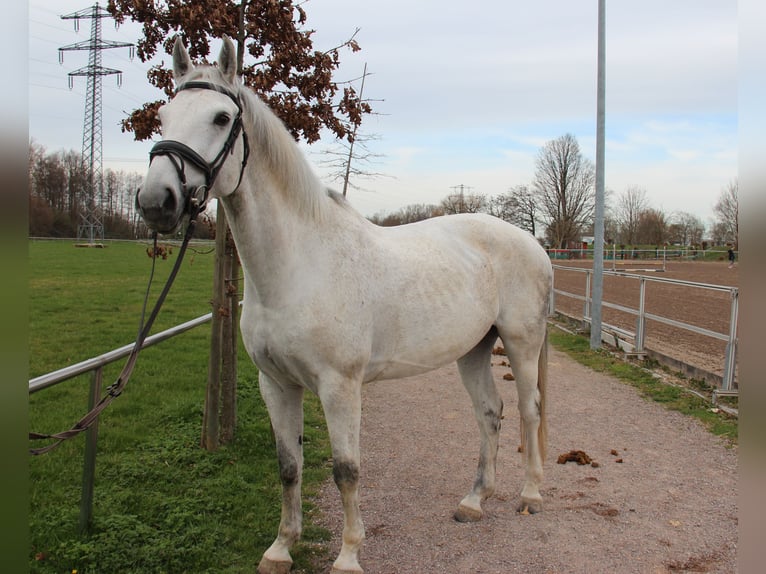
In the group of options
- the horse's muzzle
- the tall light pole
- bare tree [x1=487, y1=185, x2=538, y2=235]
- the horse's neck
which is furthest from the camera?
bare tree [x1=487, y1=185, x2=538, y2=235]

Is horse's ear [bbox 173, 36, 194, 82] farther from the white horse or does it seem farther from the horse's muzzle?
the horse's muzzle

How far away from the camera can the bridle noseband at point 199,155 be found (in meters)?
1.92

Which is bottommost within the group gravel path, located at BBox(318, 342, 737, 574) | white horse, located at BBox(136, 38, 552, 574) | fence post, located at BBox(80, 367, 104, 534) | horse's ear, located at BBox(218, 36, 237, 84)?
gravel path, located at BBox(318, 342, 737, 574)

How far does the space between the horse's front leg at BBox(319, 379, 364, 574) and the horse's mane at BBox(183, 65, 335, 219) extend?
2.86ft

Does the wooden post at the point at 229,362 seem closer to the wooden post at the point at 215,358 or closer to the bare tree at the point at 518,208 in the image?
the wooden post at the point at 215,358

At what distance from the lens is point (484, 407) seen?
12.2ft

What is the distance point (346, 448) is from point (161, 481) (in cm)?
176

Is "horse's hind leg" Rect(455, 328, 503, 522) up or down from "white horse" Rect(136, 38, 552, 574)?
down

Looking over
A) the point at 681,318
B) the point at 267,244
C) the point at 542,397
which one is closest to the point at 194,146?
the point at 267,244

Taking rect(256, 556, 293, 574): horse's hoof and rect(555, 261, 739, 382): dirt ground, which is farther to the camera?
rect(555, 261, 739, 382): dirt ground

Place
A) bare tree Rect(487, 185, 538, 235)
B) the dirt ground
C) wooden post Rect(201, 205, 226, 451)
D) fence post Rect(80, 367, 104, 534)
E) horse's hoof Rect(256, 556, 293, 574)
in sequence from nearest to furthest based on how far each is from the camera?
horse's hoof Rect(256, 556, 293, 574)
fence post Rect(80, 367, 104, 534)
wooden post Rect(201, 205, 226, 451)
the dirt ground
bare tree Rect(487, 185, 538, 235)

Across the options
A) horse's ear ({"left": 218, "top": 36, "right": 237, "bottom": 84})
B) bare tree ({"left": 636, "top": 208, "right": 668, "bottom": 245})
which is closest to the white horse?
horse's ear ({"left": 218, "top": 36, "right": 237, "bottom": 84})

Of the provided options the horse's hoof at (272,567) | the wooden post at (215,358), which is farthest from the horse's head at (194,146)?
the wooden post at (215,358)

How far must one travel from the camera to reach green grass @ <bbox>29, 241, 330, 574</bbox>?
9.10 ft
